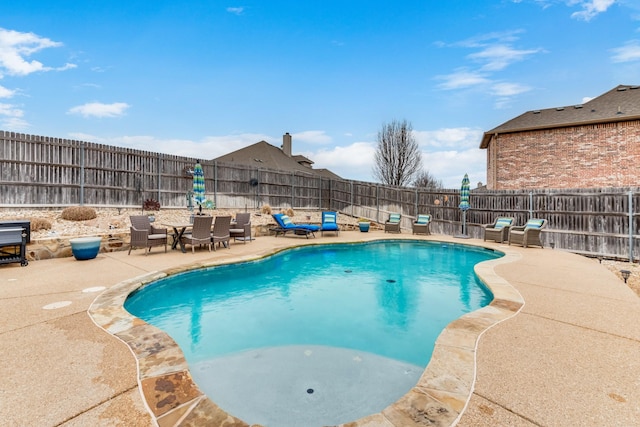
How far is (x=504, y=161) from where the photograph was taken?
15445 millimetres

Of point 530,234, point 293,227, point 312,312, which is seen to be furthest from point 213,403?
point 530,234

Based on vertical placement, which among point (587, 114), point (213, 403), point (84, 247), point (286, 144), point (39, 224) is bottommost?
point (213, 403)

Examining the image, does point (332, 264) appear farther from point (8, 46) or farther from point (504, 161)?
point (504, 161)

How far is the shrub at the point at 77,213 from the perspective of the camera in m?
8.16

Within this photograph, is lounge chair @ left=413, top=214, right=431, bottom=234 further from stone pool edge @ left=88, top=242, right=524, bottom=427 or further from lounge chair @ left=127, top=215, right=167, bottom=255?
lounge chair @ left=127, top=215, right=167, bottom=255

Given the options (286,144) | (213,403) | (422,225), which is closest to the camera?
(213,403)

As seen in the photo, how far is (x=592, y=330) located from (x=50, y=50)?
13644 millimetres

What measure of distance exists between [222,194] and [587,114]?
17.5 metres

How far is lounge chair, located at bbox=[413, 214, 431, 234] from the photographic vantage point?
1191cm

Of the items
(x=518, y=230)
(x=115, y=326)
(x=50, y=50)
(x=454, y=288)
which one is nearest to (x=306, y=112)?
(x=50, y=50)

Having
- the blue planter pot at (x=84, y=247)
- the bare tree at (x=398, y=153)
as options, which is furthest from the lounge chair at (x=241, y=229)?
the bare tree at (x=398, y=153)

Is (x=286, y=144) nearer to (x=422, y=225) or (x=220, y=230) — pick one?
(x=422, y=225)

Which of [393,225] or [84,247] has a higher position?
[393,225]

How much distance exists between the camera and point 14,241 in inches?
209
